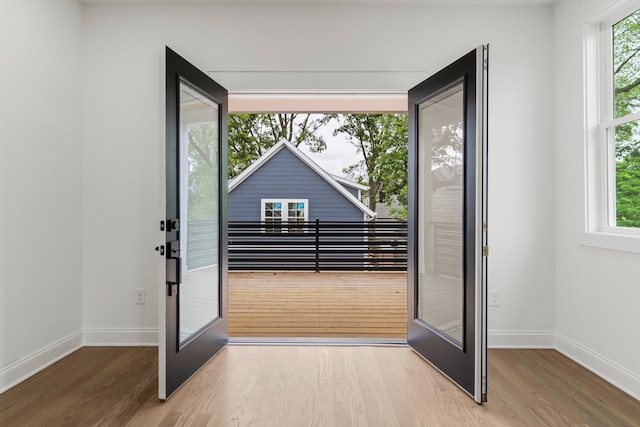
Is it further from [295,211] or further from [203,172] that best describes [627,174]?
[295,211]

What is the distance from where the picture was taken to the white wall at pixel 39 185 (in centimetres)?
236

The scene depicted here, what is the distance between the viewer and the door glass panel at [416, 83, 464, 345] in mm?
2480

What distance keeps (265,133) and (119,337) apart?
8104mm

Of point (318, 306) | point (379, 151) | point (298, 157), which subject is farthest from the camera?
point (379, 151)

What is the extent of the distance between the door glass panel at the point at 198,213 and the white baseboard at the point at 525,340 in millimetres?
2110

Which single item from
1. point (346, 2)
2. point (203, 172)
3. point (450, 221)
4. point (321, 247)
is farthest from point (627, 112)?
point (321, 247)

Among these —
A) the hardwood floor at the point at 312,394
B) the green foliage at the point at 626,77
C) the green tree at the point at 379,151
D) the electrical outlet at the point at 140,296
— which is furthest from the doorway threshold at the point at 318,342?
the green tree at the point at 379,151

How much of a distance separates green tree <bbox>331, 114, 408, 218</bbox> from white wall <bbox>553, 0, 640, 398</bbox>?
7.18m

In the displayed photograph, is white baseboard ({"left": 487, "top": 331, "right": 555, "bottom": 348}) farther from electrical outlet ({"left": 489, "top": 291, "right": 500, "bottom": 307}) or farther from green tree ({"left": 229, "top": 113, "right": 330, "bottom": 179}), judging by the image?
green tree ({"left": 229, "top": 113, "right": 330, "bottom": 179})

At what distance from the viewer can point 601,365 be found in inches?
99.7

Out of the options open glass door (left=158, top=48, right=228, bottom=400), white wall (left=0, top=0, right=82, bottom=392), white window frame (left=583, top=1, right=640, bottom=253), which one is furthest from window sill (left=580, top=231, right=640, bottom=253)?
white wall (left=0, top=0, right=82, bottom=392)

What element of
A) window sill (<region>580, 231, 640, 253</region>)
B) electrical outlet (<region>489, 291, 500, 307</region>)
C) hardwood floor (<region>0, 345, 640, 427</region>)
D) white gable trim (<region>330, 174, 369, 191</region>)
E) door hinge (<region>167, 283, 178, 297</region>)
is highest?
white gable trim (<region>330, 174, 369, 191</region>)

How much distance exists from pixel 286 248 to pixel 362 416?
6033mm

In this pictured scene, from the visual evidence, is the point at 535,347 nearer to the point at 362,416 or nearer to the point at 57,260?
the point at 362,416
